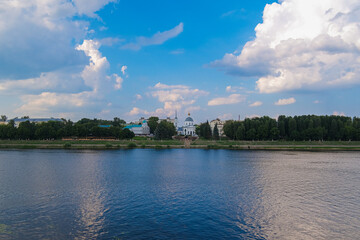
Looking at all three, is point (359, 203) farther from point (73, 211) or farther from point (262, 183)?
point (73, 211)

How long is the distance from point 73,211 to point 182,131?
156845 millimetres

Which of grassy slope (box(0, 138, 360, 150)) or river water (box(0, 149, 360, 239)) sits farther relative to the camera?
grassy slope (box(0, 138, 360, 150))

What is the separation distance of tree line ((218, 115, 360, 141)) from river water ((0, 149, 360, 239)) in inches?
2400

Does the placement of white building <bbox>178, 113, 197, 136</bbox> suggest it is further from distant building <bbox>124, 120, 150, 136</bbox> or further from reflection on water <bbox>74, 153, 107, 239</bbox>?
reflection on water <bbox>74, 153, 107, 239</bbox>

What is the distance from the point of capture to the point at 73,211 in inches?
735

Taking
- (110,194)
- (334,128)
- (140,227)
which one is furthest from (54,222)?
(334,128)

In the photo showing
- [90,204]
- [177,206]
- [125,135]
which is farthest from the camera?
[125,135]

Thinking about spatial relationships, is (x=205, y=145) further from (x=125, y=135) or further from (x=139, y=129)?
(x=139, y=129)

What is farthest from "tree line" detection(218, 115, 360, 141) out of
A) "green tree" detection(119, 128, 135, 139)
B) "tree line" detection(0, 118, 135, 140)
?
"tree line" detection(0, 118, 135, 140)

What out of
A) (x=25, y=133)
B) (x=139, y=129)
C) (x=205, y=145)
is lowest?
(x=205, y=145)

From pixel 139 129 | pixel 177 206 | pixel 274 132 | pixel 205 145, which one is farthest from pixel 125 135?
pixel 177 206

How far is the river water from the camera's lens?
15398mm

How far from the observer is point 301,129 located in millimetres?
93062

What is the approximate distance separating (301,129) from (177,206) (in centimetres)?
8442
